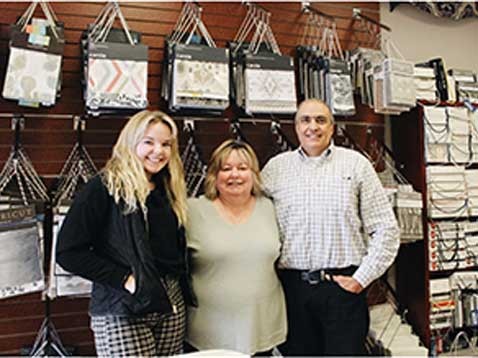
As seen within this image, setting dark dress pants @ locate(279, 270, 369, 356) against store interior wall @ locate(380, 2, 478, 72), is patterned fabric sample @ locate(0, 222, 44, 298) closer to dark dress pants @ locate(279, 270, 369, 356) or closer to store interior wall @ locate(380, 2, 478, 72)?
dark dress pants @ locate(279, 270, 369, 356)

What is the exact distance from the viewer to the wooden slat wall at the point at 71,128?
245 centimetres

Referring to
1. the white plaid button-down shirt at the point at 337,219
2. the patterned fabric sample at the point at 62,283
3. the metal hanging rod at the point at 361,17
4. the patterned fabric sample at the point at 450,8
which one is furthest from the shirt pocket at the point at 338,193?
the patterned fabric sample at the point at 450,8

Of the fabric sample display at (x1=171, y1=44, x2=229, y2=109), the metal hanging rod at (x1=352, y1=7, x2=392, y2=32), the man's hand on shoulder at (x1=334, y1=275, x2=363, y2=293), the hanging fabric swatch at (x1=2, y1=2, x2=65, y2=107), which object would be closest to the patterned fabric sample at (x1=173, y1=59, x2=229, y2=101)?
the fabric sample display at (x1=171, y1=44, x2=229, y2=109)

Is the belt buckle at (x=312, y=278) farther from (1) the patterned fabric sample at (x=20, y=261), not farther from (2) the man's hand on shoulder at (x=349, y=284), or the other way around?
(1) the patterned fabric sample at (x=20, y=261)

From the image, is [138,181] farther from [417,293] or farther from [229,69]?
[417,293]

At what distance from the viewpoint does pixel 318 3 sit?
321 centimetres

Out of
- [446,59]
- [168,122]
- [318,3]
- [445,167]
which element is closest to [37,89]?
[168,122]

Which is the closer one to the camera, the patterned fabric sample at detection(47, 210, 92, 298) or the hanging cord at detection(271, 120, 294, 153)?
the patterned fabric sample at detection(47, 210, 92, 298)

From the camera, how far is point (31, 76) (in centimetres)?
213

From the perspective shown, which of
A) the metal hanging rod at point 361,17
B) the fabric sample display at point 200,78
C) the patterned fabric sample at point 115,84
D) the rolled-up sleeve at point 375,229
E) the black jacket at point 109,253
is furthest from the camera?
the metal hanging rod at point 361,17

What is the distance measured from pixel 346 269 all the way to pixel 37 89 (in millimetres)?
1723

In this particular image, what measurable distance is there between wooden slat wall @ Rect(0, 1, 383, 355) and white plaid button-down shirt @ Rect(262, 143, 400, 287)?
2.81ft

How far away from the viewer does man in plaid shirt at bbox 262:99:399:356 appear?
208cm

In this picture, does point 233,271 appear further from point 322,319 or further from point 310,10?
point 310,10
